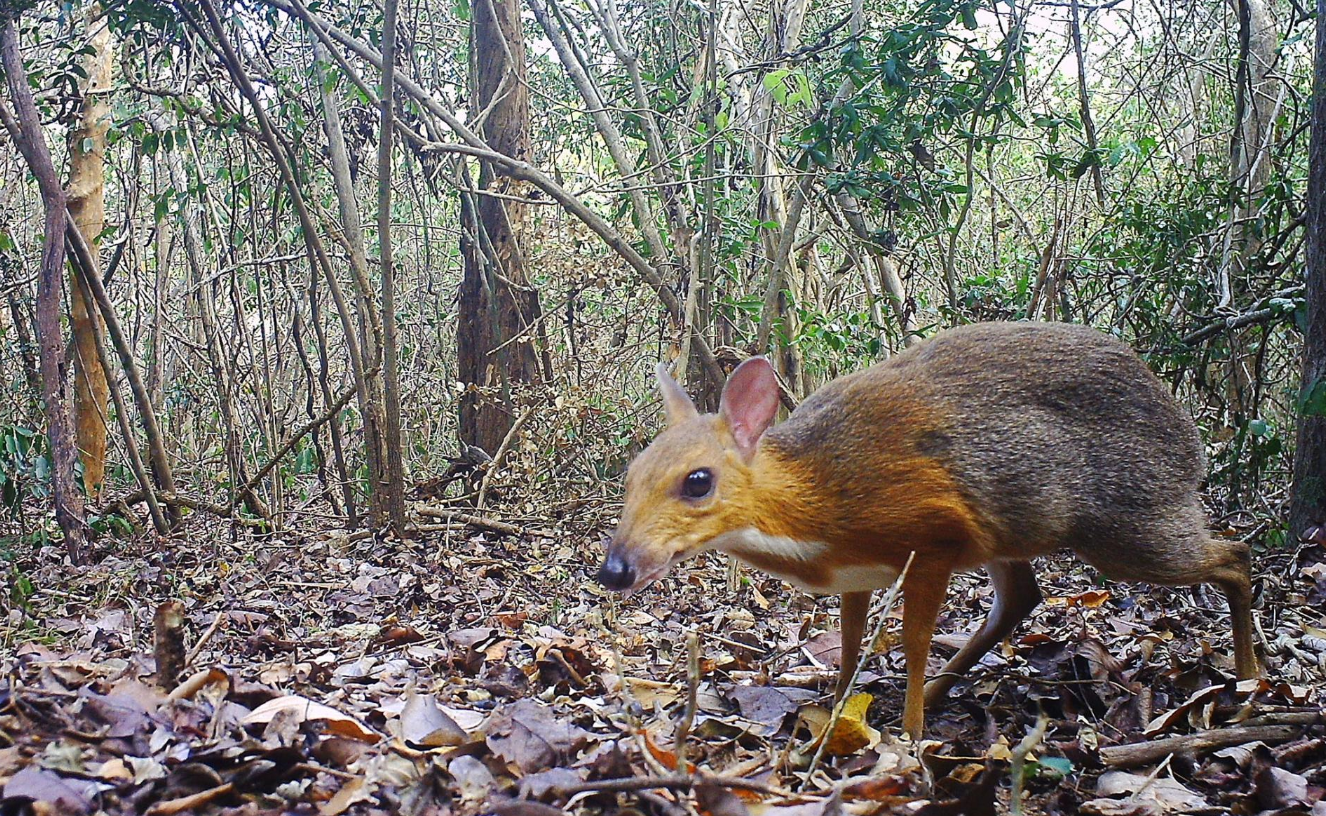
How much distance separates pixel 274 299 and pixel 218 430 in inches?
69.5

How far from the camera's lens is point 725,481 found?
3.42 meters

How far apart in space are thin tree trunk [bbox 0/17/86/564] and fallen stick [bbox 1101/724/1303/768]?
487 cm

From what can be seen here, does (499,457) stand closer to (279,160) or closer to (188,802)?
(279,160)

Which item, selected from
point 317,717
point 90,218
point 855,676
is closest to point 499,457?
point 90,218

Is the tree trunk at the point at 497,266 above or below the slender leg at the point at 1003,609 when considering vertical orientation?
above

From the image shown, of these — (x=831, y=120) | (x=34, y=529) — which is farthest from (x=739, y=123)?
(x=34, y=529)

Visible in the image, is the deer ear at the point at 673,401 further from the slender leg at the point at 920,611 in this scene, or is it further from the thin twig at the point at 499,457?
the thin twig at the point at 499,457

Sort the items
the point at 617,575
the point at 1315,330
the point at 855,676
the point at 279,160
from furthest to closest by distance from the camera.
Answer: the point at 279,160 < the point at 1315,330 < the point at 617,575 < the point at 855,676

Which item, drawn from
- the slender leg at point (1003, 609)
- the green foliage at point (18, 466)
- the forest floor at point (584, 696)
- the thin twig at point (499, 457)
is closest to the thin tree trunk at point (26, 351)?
the green foliage at point (18, 466)

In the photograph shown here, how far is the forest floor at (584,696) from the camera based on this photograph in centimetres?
219

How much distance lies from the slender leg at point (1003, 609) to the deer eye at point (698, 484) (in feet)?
3.69

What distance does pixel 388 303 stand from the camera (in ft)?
18.9

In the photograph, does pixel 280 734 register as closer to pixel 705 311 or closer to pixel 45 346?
pixel 45 346

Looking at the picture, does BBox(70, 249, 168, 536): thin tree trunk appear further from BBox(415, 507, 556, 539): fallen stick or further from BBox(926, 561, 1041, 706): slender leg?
BBox(926, 561, 1041, 706): slender leg
